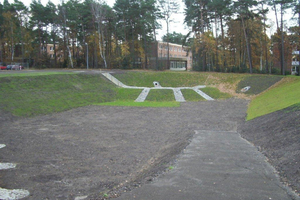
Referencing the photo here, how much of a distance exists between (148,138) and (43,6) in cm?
5049

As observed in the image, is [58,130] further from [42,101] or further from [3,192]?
[42,101]

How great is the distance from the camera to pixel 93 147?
11.6 meters

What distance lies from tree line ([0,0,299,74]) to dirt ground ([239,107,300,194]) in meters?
32.8

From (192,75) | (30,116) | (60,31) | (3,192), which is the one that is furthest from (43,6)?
(3,192)

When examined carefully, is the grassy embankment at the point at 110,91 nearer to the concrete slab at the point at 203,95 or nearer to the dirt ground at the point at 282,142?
the concrete slab at the point at 203,95

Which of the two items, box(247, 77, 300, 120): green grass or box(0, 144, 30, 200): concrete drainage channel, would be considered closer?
box(0, 144, 30, 200): concrete drainage channel

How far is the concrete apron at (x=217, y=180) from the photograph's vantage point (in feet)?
18.4

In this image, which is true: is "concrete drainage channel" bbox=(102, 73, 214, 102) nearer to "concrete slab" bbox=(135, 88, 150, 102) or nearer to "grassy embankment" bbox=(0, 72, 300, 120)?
"concrete slab" bbox=(135, 88, 150, 102)

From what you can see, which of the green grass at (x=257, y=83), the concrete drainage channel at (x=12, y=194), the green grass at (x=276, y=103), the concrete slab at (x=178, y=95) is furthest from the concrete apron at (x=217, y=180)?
Result: the green grass at (x=257, y=83)

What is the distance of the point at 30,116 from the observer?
19.6 m

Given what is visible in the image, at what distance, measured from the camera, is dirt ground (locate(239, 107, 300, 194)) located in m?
6.82

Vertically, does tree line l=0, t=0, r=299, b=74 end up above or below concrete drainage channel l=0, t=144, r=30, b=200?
above

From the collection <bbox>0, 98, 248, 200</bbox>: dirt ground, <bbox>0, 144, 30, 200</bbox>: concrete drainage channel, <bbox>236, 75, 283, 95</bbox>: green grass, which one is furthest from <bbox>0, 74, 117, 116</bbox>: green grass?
<bbox>236, 75, 283, 95</bbox>: green grass

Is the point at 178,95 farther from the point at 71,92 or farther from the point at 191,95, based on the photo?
the point at 71,92
